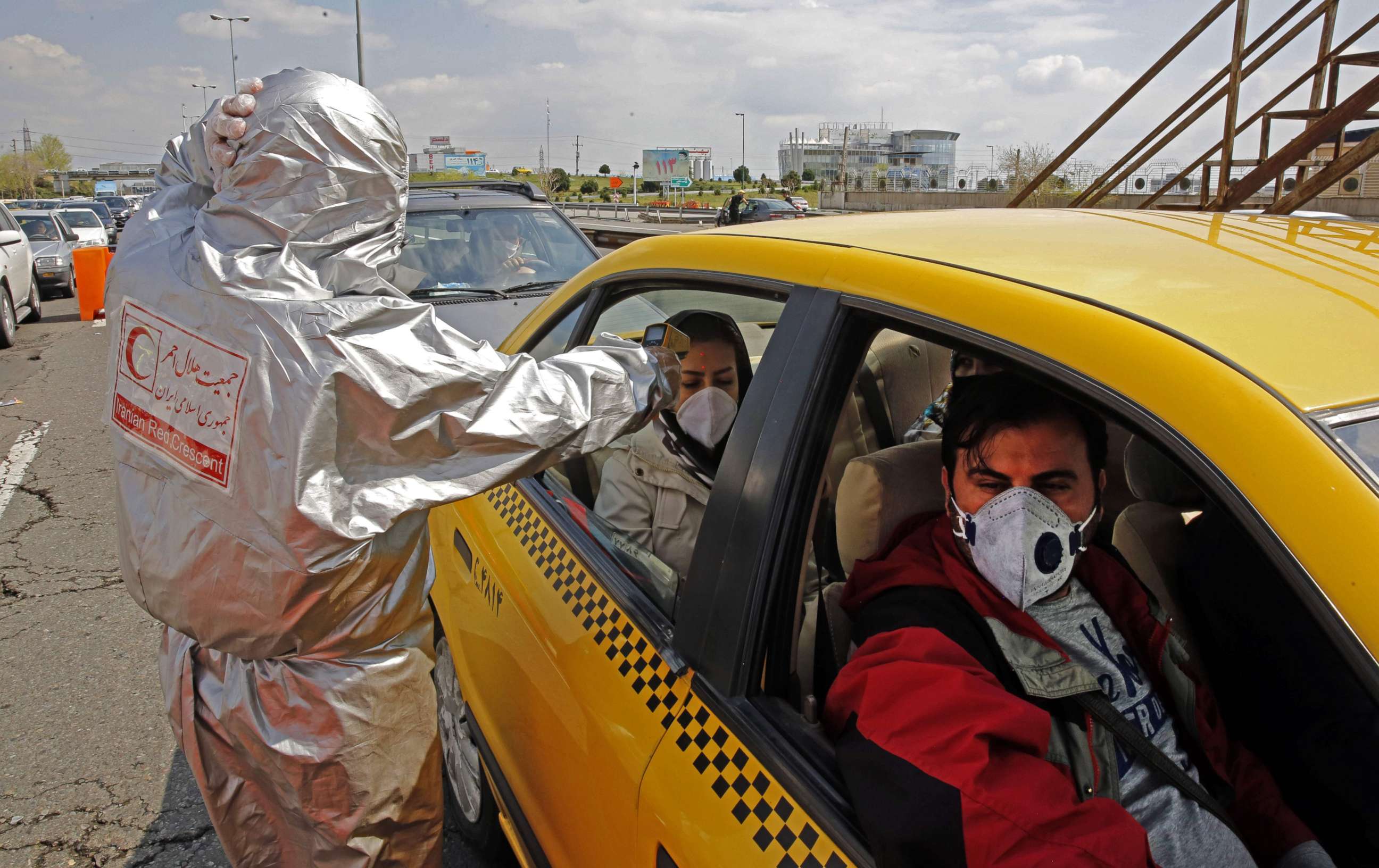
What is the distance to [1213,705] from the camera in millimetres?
1618

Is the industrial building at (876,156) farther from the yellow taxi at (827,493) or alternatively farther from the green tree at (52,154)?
the green tree at (52,154)

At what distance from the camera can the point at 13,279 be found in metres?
12.5

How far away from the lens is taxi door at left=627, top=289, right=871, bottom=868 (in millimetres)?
1339

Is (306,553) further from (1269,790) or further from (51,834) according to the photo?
(51,834)

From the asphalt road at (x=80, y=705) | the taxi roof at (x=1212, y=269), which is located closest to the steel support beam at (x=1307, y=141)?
the taxi roof at (x=1212, y=269)

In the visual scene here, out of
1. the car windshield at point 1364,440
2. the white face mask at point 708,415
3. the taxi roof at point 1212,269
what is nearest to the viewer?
the car windshield at point 1364,440

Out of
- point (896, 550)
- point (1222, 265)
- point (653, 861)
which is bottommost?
point (653, 861)

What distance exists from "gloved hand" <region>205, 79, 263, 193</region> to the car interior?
91 centimetres

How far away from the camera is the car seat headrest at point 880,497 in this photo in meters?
1.77

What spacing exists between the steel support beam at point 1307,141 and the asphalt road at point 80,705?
562 cm

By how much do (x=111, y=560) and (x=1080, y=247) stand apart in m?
5.21

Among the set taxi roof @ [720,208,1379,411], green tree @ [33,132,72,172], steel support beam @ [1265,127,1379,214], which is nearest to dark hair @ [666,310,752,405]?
taxi roof @ [720,208,1379,411]

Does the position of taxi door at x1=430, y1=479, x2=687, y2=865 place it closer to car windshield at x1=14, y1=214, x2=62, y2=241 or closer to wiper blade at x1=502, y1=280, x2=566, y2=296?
wiper blade at x1=502, y1=280, x2=566, y2=296

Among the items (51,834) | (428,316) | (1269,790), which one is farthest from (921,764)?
(51,834)
